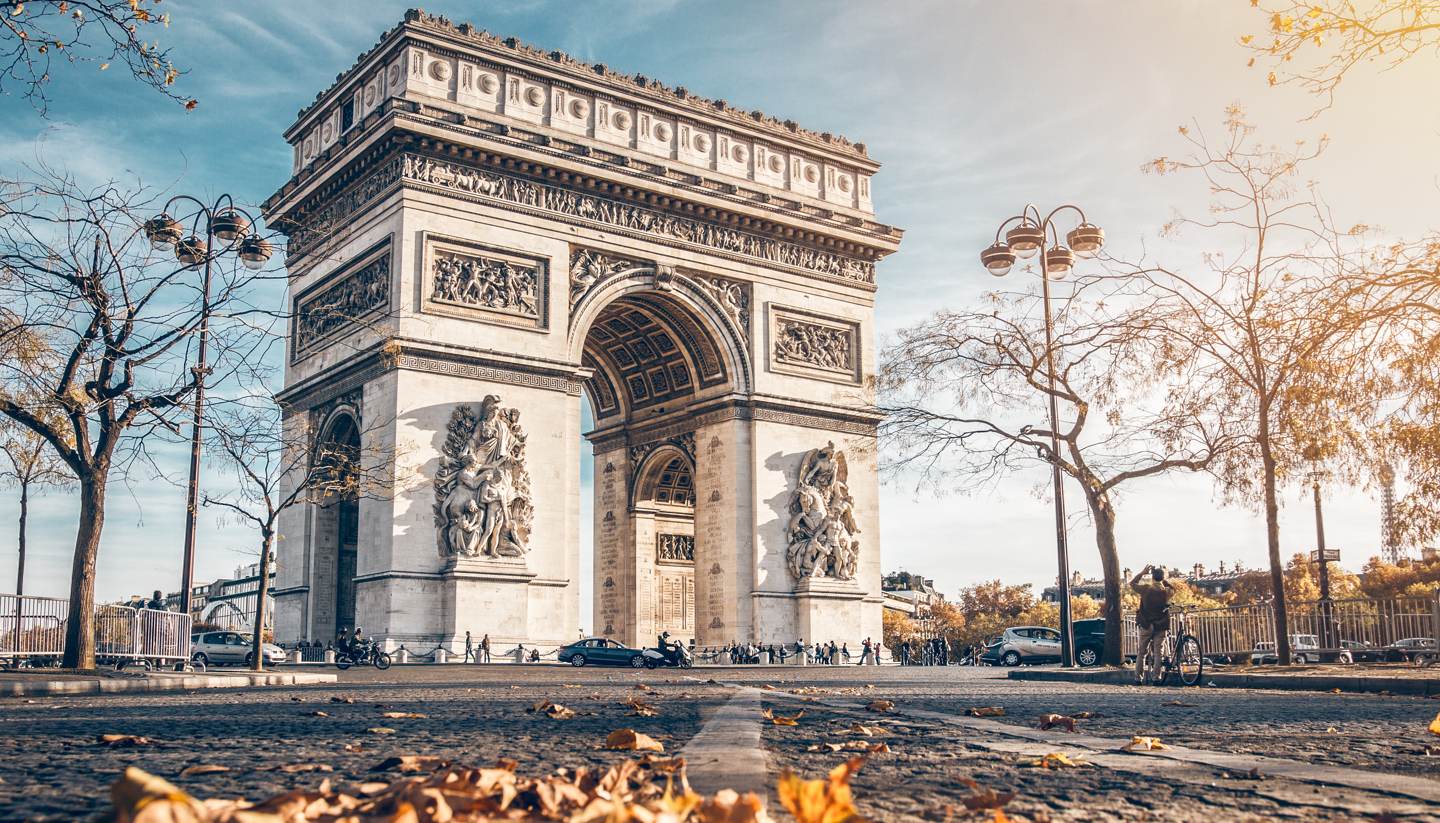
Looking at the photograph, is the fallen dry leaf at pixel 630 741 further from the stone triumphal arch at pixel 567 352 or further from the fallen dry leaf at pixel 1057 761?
the stone triumphal arch at pixel 567 352

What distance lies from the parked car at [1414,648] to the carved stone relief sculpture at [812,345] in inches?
732

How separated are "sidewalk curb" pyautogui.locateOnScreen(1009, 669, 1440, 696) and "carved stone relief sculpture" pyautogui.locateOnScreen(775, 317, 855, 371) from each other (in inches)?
Answer: 695

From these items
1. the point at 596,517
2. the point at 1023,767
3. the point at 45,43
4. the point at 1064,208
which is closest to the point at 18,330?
the point at 45,43

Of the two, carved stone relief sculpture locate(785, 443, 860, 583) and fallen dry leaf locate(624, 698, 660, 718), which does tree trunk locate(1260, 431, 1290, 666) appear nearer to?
fallen dry leaf locate(624, 698, 660, 718)

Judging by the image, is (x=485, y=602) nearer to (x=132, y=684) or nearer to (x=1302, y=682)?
(x=132, y=684)

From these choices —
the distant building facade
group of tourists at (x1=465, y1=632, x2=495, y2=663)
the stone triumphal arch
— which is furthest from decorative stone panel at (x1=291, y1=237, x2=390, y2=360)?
the distant building facade

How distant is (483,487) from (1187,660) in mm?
17088

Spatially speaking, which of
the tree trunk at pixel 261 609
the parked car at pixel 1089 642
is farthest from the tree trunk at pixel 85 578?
the parked car at pixel 1089 642

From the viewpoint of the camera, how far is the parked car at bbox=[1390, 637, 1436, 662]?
18.4m

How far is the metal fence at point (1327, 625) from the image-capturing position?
19281mm

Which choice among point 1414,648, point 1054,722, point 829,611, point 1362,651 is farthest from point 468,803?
point 829,611

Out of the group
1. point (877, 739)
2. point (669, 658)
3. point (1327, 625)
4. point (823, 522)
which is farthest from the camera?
point (823, 522)

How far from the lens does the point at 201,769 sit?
4.57 metres

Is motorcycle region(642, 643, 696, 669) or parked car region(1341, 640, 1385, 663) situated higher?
parked car region(1341, 640, 1385, 663)
